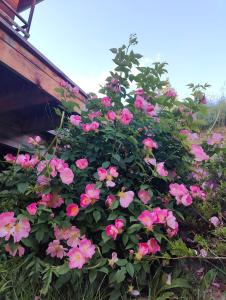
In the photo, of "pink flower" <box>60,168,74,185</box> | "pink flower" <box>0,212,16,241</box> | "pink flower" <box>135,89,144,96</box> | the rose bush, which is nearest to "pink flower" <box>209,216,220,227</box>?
the rose bush

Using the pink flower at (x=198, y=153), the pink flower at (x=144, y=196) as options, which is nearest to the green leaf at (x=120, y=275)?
the pink flower at (x=144, y=196)

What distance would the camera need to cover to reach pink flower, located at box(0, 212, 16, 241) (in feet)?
4.40

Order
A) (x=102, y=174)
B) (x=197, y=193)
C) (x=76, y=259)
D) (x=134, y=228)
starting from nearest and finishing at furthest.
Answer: (x=76, y=259) → (x=134, y=228) → (x=102, y=174) → (x=197, y=193)

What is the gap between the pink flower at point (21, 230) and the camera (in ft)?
4.39

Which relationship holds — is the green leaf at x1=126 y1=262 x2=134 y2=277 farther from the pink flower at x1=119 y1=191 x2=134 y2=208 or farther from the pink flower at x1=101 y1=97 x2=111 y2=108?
the pink flower at x1=101 y1=97 x2=111 y2=108

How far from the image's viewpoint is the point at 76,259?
1230 mm

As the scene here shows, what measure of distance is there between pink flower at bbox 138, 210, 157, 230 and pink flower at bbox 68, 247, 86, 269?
28 cm

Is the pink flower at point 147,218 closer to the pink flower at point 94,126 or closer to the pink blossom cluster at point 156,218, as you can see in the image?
the pink blossom cluster at point 156,218

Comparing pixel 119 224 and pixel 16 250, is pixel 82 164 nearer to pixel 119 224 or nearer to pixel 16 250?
pixel 119 224

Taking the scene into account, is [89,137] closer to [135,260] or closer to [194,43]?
[135,260]

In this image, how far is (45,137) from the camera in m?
3.12

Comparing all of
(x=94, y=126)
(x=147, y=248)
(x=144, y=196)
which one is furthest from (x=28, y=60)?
(x=147, y=248)

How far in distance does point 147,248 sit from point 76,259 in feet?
0.94

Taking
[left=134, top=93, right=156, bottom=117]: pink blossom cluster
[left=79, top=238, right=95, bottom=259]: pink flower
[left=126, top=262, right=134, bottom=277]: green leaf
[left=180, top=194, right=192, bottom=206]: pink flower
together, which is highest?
[left=134, top=93, right=156, bottom=117]: pink blossom cluster
